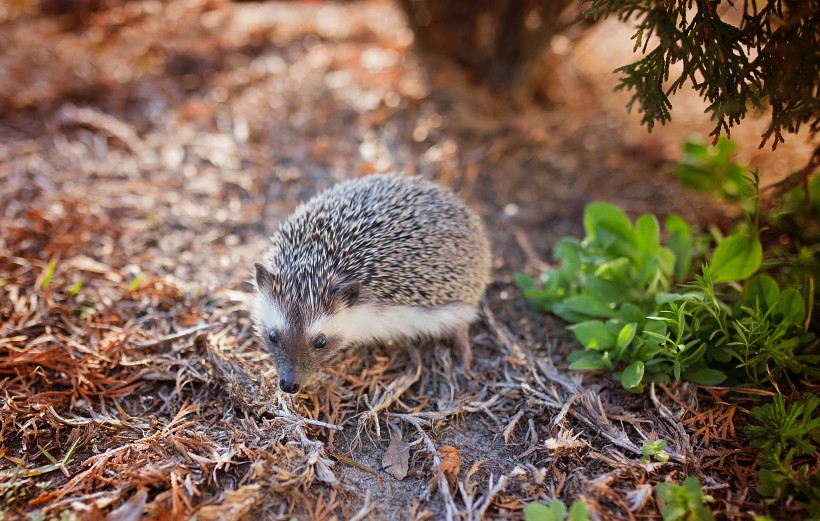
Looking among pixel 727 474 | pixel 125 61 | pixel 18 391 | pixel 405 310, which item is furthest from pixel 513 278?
pixel 125 61

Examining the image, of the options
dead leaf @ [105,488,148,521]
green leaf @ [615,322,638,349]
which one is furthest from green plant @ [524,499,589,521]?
dead leaf @ [105,488,148,521]

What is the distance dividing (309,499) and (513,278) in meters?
3.05

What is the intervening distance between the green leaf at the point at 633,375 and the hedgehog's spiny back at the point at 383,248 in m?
1.40

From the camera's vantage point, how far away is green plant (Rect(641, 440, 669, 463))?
150 inches

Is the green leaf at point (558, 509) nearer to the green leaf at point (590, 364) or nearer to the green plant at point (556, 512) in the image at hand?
the green plant at point (556, 512)

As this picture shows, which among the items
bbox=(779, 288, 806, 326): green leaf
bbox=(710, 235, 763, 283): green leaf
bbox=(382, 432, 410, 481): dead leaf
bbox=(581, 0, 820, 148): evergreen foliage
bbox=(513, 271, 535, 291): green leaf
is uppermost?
bbox=(581, 0, 820, 148): evergreen foliage

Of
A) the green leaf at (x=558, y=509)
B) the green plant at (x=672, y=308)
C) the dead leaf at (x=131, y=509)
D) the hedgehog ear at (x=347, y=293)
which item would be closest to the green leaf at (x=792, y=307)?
the green plant at (x=672, y=308)

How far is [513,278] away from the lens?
5.76 metres

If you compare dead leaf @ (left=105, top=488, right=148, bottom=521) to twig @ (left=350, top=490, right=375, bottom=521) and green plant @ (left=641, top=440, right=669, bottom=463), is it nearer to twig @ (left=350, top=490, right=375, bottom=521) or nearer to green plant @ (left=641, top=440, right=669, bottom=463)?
twig @ (left=350, top=490, right=375, bottom=521)

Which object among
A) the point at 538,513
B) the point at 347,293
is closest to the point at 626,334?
the point at 538,513

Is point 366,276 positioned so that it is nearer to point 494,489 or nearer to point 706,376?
point 494,489

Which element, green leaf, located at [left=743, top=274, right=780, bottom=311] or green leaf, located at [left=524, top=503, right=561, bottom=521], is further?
green leaf, located at [left=743, top=274, right=780, bottom=311]

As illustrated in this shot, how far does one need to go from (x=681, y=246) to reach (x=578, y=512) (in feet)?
9.37

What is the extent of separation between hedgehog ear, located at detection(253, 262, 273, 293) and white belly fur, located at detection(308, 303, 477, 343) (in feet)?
1.58
